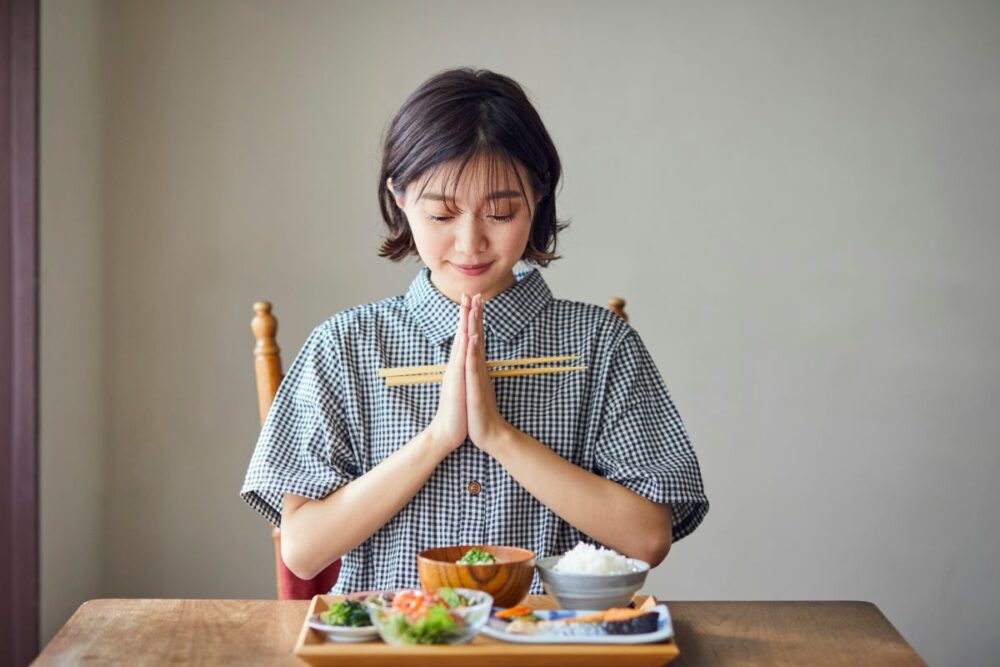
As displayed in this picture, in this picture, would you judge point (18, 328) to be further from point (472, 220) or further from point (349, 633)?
point (349, 633)

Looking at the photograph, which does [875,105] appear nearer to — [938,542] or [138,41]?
[938,542]

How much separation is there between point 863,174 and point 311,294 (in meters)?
1.53

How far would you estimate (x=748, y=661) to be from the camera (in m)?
1.10

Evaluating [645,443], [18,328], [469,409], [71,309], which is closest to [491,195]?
[469,409]

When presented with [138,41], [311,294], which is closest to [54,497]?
[311,294]

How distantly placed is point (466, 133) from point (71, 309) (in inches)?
65.6

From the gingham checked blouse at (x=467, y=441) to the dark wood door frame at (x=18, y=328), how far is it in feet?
3.98

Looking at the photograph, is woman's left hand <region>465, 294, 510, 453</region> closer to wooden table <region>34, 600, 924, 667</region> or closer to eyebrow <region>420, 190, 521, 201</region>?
eyebrow <region>420, 190, 521, 201</region>

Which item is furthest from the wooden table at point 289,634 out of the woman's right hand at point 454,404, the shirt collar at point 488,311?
the shirt collar at point 488,311

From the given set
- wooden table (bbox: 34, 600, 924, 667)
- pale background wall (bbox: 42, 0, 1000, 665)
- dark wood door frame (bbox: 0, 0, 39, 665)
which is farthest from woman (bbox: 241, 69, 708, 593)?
pale background wall (bbox: 42, 0, 1000, 665)

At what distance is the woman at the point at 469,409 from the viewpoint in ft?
4.77

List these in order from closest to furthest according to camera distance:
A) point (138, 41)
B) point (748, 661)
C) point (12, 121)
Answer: point (748, 661)
point (12, 121)
point (138, 41)

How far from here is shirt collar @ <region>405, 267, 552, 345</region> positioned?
5.40ft

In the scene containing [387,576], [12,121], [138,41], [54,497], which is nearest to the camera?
[387,576]
